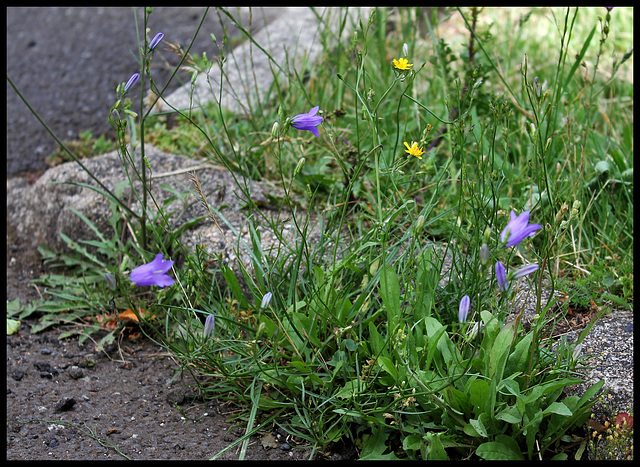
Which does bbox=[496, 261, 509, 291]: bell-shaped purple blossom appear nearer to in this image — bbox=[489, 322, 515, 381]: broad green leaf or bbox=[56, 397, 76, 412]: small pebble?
bbox=[489, 322, 515, 381]: broad green leaf

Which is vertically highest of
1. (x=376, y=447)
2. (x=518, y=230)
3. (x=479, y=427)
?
(x=518, y=230)

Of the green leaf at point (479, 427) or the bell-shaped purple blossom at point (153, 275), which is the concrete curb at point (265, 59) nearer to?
the bell-shaped purple blossom at point (153, 275)

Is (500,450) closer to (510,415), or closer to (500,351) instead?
(510,415)

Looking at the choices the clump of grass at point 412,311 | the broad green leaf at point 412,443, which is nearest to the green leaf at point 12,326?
the clump of grass at point 412,311

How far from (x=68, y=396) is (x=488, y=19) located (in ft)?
12.9

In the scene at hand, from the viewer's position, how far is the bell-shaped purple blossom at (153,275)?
4.43ft

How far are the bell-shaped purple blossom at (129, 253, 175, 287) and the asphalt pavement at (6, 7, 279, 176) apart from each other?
6.81 ft

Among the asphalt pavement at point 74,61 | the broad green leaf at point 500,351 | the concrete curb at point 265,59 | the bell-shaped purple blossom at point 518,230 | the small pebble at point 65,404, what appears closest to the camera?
the bell-shaped purple blossom at point 518,230

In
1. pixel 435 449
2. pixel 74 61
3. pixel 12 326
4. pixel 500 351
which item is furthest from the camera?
pixel 74 61

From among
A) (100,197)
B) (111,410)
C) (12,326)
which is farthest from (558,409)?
(100,197)

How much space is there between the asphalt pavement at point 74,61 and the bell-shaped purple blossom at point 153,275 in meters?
2.08

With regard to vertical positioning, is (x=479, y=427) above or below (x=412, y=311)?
below

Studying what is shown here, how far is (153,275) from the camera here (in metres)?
1.37

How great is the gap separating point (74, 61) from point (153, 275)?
11.4 ft
